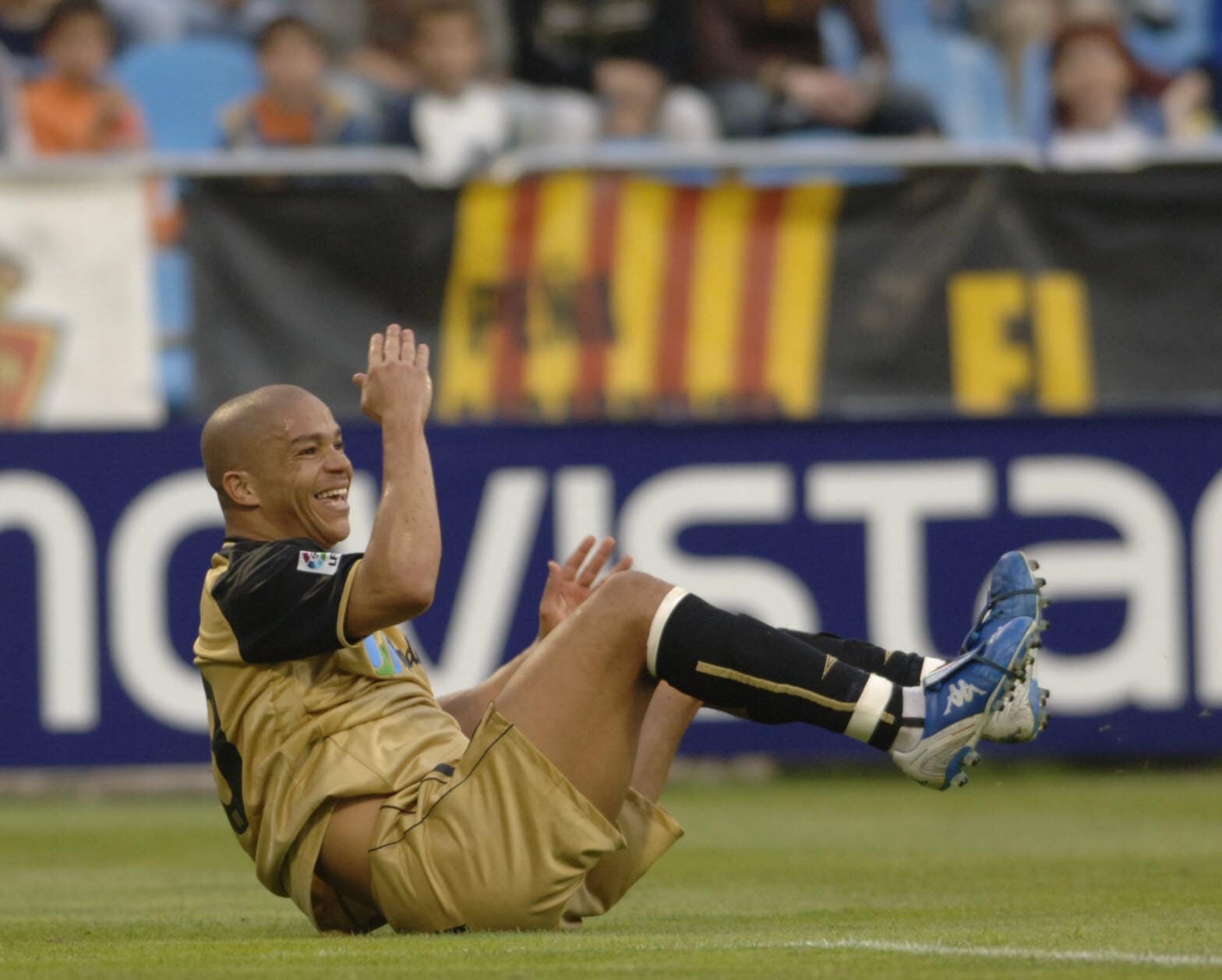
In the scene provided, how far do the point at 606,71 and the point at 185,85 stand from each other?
8.44 feet

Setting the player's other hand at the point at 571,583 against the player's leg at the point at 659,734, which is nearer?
the player's leg at the point at 659,734

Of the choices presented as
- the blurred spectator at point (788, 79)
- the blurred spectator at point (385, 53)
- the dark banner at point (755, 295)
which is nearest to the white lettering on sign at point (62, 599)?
the dark banner at point (755, 295)

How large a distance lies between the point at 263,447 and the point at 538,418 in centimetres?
588

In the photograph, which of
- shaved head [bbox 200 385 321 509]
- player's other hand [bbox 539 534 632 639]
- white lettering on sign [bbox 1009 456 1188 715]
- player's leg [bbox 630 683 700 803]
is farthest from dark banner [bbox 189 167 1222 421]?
shaved head [bbox 200 385 321 509]

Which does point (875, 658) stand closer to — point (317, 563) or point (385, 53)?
point (317, 563)

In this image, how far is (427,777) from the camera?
5.20m

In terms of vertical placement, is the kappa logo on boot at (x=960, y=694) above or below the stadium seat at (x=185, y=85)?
below

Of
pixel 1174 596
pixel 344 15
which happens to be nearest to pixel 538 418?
pixel 1174 596

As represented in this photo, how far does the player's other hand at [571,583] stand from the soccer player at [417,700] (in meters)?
0.52

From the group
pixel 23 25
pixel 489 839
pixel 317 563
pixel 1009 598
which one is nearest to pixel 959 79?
pixel 23 25

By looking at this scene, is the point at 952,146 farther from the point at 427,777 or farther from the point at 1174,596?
the point at 427,777

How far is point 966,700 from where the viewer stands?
4.95m

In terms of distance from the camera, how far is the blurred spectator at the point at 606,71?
13430 millimetres

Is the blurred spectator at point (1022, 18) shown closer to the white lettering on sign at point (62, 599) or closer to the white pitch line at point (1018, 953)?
the white lettering on sign at point (62, 599)
